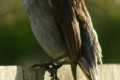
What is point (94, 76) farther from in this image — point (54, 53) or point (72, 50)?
point (54, 53)

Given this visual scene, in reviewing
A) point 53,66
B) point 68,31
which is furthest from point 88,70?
point 68,31

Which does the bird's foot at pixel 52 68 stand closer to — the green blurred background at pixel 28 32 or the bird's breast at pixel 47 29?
the bird's breast at pixel 47 29

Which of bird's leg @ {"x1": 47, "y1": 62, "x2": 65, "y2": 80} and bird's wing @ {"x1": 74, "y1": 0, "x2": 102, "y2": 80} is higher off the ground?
bird's wing @ {"x1": 74, "y1": 0, "x2": 102, "y2": 80}

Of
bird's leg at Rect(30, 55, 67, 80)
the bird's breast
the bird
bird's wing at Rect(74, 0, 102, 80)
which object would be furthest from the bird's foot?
the bird's breast

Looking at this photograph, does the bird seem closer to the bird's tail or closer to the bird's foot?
the bird's tail

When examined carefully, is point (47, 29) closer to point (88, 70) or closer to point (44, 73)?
point (88, 70)

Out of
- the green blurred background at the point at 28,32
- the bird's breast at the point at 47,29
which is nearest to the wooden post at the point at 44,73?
the bird's breast at the point at 47,29

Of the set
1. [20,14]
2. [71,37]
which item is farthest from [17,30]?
[71,37]
